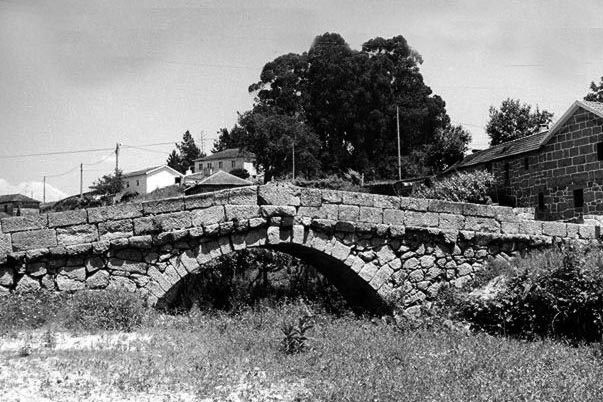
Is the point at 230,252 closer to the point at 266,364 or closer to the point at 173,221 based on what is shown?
the point at 173,221

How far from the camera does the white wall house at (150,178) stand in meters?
66.6

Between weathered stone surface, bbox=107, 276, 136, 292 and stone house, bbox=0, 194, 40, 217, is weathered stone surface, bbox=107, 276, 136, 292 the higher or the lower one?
the lower one

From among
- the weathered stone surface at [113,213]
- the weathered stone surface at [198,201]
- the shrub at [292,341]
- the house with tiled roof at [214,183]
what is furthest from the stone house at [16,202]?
the shrub at [292,341]

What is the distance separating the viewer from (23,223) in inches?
394

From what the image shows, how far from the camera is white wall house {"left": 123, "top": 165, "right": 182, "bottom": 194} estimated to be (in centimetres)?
6656

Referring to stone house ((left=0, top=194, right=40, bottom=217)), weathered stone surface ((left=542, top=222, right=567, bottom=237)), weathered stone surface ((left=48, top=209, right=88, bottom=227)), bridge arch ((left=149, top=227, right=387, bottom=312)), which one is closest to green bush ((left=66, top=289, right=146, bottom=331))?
bridge arch ((left=149, top=227, right=387, bottom=312))

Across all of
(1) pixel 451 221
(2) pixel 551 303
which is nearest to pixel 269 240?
(1) pixel 451 221

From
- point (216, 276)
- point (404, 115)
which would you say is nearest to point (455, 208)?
point (216, 276)

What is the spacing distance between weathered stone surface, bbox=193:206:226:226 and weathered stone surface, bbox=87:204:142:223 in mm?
887

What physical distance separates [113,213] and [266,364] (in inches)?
149

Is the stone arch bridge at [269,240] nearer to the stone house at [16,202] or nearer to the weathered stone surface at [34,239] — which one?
the weathered stone surface at [34,239]

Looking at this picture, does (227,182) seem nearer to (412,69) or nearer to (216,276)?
(412,69)

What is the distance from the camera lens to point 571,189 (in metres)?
25.8

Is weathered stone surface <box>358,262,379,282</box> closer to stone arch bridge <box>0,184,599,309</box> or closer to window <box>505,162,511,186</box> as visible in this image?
stone arch bridge <box>0,184,599,309</box>
